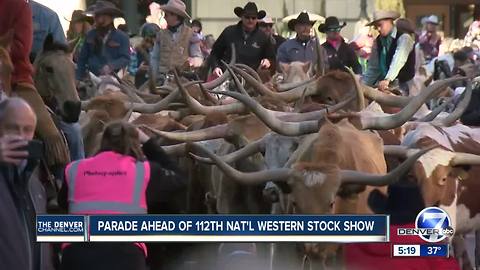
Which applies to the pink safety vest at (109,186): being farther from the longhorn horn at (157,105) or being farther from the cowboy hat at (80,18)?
the cowboy hat at (80,18)

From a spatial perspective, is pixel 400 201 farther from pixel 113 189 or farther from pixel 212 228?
pixel 113 189

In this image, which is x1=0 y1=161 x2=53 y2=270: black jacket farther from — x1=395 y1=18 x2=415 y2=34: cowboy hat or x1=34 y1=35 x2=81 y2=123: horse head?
x1=395 y1=18 x2=415 y2=34: cowboy hat

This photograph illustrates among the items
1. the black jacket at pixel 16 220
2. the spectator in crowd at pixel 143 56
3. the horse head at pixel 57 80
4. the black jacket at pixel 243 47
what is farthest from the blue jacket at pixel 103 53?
the black jacket at pixel 16 220

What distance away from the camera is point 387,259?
24.1 ft

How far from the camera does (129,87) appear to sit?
12367 millimetres

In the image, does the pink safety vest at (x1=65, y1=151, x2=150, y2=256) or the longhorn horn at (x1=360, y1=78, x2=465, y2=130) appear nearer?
the pink safety vest at (x1=65, y1=151, x2=150, y2=256)

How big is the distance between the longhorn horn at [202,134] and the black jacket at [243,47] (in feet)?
10.4

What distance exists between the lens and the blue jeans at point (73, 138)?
853 cm

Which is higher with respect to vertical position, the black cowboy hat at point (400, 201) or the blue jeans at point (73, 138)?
the blue jeans at point (73, 138)

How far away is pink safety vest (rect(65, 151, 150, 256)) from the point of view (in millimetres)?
6547

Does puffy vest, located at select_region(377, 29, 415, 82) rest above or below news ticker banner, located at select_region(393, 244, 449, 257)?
above

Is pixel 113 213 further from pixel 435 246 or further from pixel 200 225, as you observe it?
pixel 435 246

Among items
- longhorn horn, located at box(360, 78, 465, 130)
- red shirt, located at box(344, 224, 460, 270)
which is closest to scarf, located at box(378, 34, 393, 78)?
longhorn horn, located at box(360, 78, 465, 130)

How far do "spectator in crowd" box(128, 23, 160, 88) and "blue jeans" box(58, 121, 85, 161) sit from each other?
5787 millimetres
